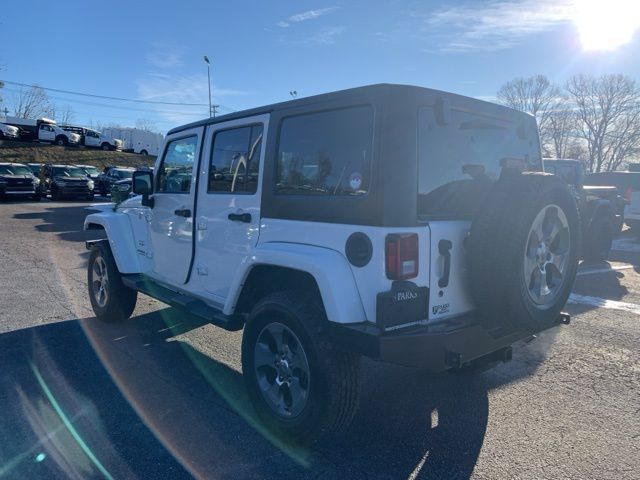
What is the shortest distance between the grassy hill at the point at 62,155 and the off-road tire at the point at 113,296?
40396 millimetres

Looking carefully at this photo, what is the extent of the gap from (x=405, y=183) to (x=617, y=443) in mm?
2225

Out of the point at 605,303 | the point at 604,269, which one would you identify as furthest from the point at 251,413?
the point at 604,269

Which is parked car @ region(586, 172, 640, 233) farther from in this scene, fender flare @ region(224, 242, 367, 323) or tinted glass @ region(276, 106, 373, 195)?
fender flare @ region(224, 242, 367, 323)

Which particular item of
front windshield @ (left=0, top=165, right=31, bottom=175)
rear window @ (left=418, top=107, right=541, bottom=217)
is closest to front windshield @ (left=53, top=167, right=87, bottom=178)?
front windshield @ (left=0, top=165, right=31, bottom=175)

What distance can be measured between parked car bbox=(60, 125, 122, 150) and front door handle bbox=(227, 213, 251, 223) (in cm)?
5105

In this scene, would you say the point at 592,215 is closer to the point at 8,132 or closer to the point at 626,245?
the point at 626,245

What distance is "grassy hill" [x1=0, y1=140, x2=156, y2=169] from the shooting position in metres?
40.9

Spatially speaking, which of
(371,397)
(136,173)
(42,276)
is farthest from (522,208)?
(42,276)

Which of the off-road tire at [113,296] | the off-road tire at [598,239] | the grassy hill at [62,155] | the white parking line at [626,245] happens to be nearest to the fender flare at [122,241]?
the off-road tire at [113,296]

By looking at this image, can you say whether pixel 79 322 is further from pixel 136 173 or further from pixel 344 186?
pixel 344 186

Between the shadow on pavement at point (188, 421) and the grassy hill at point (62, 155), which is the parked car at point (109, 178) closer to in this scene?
the grassy hill at point (62, 155)

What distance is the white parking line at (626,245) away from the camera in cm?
1227

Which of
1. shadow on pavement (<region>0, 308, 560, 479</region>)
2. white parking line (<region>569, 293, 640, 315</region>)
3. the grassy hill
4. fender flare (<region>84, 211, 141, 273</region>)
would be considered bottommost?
shadow on pavement (<region>0, 308, 560, 479</region>)

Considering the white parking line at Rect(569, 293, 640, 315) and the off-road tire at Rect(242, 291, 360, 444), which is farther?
the white parking line at Rect(569, 293, 640, 315)
